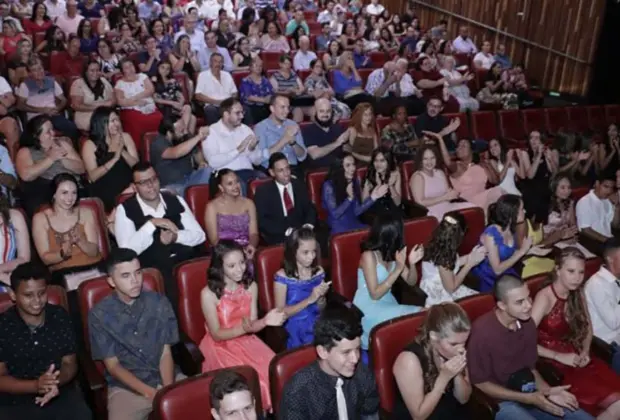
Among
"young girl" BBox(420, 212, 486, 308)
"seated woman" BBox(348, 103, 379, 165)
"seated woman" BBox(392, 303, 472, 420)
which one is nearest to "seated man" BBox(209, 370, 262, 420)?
"seated woman" BBox(392, 303, 472, 420)

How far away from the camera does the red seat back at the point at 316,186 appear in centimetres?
434

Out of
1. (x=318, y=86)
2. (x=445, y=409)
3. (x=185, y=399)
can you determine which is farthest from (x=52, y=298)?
(x=318, y=86)

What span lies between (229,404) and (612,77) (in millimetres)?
7804

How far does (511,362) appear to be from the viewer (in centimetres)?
271

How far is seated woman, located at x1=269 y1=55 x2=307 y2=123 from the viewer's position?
20.5ft

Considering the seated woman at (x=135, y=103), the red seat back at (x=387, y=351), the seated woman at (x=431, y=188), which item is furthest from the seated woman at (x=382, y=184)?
the seated woman at (x=135, y=103)

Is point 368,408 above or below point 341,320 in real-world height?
below

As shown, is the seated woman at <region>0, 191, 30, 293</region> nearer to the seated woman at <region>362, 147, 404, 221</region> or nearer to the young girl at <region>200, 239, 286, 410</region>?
the young girl at <region>200, 239, 286, 410</region>

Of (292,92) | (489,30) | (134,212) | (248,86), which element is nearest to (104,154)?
(134,212)

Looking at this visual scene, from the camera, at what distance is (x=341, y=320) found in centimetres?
212

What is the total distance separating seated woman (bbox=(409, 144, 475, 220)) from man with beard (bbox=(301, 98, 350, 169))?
784mm

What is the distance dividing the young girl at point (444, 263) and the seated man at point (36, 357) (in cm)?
172

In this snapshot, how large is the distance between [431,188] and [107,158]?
2.25 metres

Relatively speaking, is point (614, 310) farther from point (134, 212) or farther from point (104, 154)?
point (104, 154)
